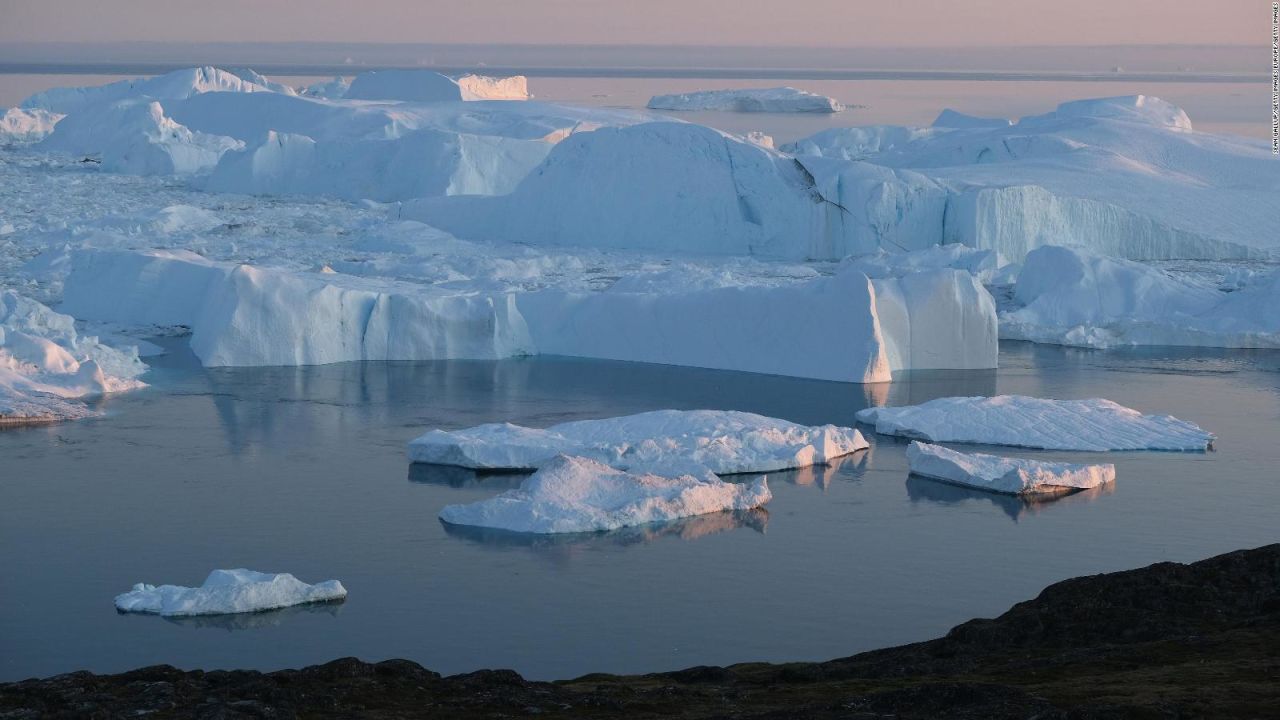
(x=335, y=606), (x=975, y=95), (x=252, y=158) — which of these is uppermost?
Answer: (x=975, y=95)

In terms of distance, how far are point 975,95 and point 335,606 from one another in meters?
73.9

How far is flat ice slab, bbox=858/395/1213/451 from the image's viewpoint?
1283 centimetres

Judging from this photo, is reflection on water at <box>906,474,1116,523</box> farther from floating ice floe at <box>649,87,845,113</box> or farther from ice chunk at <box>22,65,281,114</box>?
floating ice floe at <box>649,87,845,113</box>

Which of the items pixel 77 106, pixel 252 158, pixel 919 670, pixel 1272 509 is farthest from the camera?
pixel 77 106

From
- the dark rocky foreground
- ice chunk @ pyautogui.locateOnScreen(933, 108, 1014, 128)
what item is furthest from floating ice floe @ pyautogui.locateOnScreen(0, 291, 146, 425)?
ice chunk @ pyautogui.locateOnScreen(933, 108, 1014, 128)

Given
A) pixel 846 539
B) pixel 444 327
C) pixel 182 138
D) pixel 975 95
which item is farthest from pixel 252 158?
pixel 975 95

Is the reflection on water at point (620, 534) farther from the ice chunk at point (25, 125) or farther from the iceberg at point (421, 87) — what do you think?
the ice chunk at point (25, 125)

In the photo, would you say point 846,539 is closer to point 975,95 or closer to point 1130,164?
point 1130,164

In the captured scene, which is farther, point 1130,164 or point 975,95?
point 975,95

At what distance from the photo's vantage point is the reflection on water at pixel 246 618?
8305 mm

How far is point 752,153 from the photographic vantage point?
2281 centimetres

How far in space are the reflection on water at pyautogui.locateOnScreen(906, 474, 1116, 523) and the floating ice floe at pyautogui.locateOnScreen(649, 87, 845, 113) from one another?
173 feet

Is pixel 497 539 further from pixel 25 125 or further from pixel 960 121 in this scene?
pixel 25 125

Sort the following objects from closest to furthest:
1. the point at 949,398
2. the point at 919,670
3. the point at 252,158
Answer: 1. the point at 919,670
2. the point at 949,398
3. the point at 252,158
